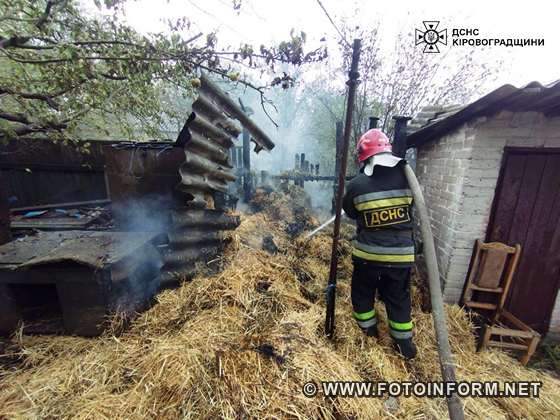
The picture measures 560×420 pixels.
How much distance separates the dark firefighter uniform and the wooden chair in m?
1.41

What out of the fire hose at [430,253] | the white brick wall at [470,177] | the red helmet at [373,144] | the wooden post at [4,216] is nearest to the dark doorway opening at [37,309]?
the wooden post at [4,216]

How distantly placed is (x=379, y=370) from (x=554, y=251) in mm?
3209

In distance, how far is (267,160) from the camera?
27.0 metres

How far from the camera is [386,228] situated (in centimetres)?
280

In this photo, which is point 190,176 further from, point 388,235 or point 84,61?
point 388,235

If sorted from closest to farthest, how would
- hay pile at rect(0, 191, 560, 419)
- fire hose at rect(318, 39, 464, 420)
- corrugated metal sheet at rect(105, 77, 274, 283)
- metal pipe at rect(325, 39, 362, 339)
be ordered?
hay pile at rect(0, 191, 560, 419) < fire hose at rect(318, 39, 464, 420) < metal pipe at rect(325, 39, 362, 339) < corrugated metal sheet at rect(105, 77, 274, 283)

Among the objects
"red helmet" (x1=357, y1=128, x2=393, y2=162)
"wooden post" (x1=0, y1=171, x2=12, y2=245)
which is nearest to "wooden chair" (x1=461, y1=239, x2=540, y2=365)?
"red helmet" (x1=357, y1=128, x2=393, y2=162)

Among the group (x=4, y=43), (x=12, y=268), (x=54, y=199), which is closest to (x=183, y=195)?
(x=12, y=268)

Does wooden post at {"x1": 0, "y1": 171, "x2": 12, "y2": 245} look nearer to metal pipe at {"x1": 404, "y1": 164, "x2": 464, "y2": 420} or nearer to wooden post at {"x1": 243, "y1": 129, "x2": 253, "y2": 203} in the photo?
metal pipe at {"x1": 404, "y1": 164, "x2": 464, "y2": 420}

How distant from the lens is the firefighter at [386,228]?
2.73 meters

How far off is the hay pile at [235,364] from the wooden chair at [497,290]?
0.23 m

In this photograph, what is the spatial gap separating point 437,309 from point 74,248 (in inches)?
171

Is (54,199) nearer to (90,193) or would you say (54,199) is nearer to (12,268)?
(90,193)

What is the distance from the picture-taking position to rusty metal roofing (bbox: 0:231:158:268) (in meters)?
2.66
